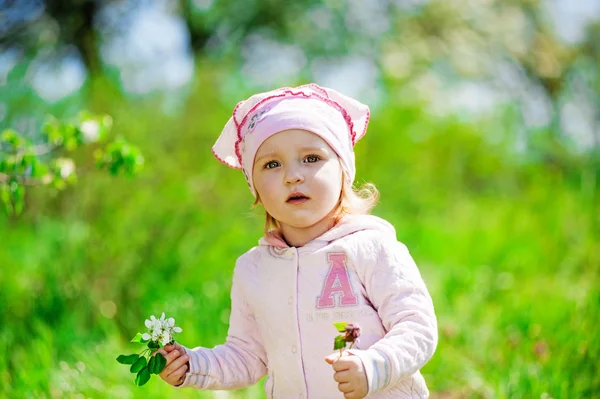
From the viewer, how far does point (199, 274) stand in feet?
15.2

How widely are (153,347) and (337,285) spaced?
531 millimetres

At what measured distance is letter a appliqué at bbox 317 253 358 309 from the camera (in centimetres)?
195

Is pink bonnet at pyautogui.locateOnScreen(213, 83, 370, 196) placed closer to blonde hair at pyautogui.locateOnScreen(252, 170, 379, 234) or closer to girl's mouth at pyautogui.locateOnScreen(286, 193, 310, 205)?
blonde hair at pyautogui.locateOnScreen(252, 170, 379, 234)

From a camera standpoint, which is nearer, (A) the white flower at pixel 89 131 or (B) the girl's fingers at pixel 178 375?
(B) the girl's fingers at pixel 178 375

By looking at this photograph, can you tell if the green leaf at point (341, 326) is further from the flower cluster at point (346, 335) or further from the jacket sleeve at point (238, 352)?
the jacket sleeve at point (238, 352)

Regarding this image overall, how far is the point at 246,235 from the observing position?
5418 millimetres

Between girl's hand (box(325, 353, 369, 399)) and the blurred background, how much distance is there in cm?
101

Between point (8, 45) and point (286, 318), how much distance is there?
1053 cm

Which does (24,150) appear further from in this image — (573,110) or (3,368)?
(573,110)

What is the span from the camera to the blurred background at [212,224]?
3584 millimetres

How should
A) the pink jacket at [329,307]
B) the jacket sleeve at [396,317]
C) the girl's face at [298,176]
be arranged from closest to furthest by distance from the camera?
1. the jacket sleeve at [396,317]
2. the pink jacket at [329,307]
3. the girl's face at [298,176]

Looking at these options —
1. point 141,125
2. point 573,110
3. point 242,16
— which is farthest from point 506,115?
point 141,125

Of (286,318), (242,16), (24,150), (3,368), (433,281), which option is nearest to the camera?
(286,318)

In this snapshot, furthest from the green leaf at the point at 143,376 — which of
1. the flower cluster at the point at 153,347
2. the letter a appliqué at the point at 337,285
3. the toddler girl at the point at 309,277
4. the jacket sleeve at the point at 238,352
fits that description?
the letter a appliqué at the point at 337,285
